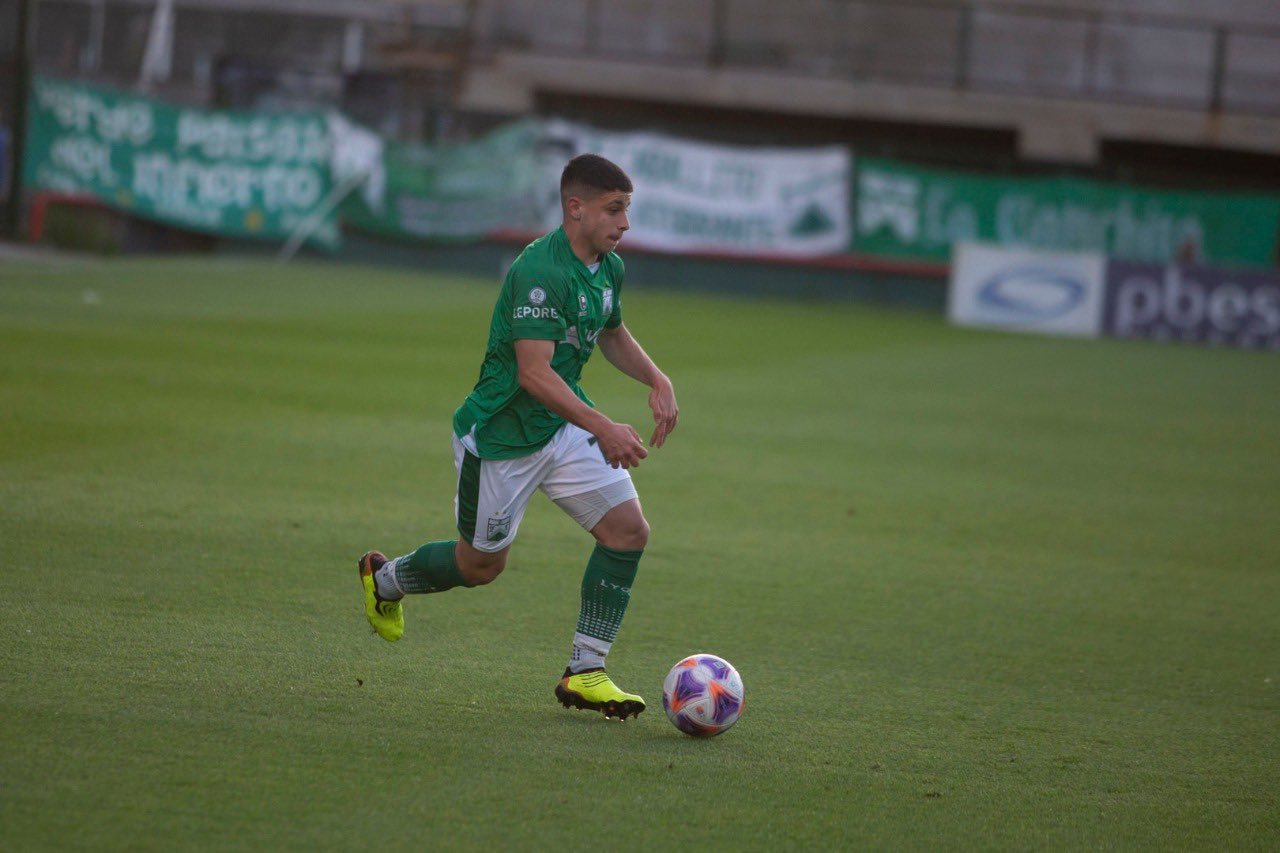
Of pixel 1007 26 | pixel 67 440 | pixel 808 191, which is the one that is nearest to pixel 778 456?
pixel 67 440

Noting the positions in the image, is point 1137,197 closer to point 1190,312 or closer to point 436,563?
point 1190,312

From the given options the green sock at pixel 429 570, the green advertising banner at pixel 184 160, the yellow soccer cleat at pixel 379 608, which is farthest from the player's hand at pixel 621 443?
the green advertising banner at pixel 184 160

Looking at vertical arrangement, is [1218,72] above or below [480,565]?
above

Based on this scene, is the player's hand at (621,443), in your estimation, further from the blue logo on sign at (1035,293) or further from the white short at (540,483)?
the blue logo on sign at (1035,293)

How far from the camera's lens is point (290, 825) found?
402cm

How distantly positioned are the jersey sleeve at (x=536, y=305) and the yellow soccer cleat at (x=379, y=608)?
114 centimetres

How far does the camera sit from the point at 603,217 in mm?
5043

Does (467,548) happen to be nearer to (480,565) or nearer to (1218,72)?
(480,565)

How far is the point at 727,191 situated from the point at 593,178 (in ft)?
73.5

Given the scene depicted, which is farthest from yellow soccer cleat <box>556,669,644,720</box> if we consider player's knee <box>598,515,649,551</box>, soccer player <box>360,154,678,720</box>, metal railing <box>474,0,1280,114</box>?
metal railing <box>474,0,1280,114</box>

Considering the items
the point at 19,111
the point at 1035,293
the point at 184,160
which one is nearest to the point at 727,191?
the point at 1035,293

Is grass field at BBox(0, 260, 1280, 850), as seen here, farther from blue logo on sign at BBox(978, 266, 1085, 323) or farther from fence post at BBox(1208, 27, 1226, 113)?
fence post at BBox(1208, 27, 1226, 113)

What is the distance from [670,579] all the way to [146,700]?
9.53ft

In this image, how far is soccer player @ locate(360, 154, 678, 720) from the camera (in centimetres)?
502
